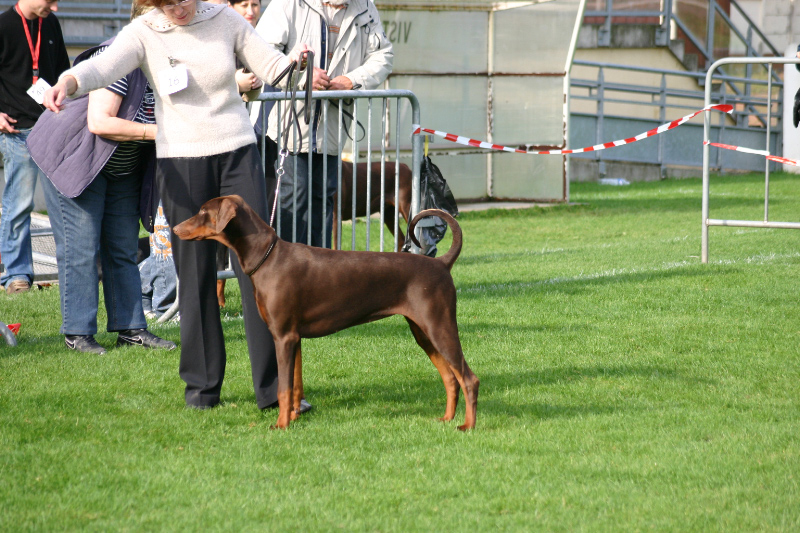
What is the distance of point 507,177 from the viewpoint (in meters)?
15.5

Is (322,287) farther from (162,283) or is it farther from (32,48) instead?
(32,48)

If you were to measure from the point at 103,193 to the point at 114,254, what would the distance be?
46 cm

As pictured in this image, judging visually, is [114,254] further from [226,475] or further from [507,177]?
[507,177]

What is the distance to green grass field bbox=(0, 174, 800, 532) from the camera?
134 inches

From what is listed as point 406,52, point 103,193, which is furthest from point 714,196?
point 103,193

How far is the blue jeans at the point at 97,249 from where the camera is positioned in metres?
5.79

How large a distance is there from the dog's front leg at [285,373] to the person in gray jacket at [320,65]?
1.94 meters

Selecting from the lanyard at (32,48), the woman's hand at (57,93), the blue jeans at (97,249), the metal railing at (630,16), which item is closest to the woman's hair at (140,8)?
the woman's hand at (57,93)

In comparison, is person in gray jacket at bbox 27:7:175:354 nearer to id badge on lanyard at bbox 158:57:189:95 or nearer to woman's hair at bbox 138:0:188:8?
id badge on lanyard at bbox 158:57:189:95

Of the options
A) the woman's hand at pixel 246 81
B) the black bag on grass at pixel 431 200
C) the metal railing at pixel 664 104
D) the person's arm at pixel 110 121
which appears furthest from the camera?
the metal railing at pixel 664 104

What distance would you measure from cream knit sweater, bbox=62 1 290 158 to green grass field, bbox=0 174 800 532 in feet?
4.51

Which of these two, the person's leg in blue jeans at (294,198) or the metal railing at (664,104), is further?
the metal railing at (664,104)

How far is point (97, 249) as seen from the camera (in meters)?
5.92

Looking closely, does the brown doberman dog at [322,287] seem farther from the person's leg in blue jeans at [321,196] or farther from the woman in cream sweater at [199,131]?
the person's leg in blue jeans at [321,196]
